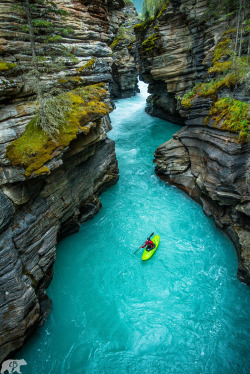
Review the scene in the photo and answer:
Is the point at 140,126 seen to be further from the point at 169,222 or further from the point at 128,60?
the point at 169,222

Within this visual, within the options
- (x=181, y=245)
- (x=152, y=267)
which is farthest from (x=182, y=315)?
(x=181, y=245)

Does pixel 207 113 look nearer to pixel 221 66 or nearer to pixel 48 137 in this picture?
pixel 221 66

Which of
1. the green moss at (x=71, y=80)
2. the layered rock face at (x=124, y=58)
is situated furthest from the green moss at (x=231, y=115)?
the layered rock face at (x=124, y=58)

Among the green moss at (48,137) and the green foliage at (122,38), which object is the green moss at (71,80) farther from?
the green foliage at (122,38)

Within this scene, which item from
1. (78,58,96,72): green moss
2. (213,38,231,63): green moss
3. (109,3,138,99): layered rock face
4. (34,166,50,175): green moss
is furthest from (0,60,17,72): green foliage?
(109,3,138,99): layered rock face

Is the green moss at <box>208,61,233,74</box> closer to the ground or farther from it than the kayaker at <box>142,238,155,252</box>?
farther from it

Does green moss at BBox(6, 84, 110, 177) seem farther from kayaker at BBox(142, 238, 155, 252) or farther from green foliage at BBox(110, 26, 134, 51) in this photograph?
green foliage at BBox(110, 26, 134, 51)
